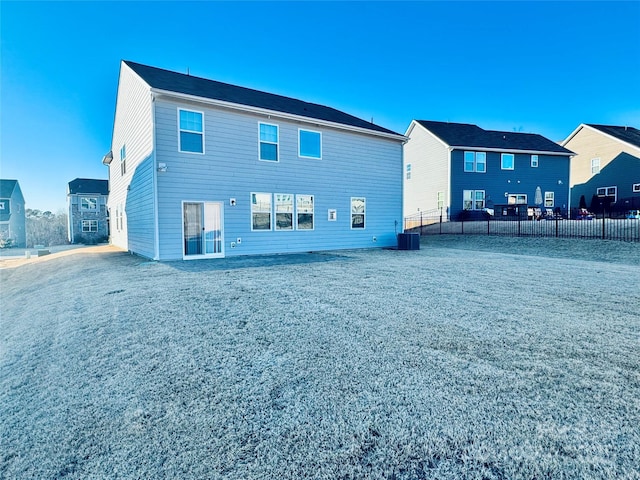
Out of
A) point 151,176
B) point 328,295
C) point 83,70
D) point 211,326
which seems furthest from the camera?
point 83,70

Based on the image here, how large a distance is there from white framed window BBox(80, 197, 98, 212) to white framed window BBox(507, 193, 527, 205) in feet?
121

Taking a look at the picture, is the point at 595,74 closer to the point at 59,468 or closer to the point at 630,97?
the point at 630,97

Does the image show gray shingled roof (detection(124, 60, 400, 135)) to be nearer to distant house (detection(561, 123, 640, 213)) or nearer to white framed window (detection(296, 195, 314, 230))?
white framed window (detection(296, 195, 314, 230))

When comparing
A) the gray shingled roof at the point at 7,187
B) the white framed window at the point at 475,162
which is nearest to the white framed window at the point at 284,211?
the white framed window at the point at 475,162

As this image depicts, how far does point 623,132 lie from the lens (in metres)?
24.9

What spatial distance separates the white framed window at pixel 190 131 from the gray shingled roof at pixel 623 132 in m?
29.5

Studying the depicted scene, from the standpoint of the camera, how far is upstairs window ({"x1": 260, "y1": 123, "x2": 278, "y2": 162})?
11.3 meters

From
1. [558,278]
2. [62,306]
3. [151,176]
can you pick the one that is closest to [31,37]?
[151,176]

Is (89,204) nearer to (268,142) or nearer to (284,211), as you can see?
(268,142)

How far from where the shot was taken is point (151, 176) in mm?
9438

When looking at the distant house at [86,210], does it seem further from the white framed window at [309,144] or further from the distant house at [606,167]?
the distant house at [606,167]

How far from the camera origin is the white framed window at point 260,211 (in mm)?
11133

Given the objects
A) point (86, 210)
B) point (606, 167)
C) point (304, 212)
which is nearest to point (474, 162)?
point (606, 167)

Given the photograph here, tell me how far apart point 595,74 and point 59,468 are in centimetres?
2928
